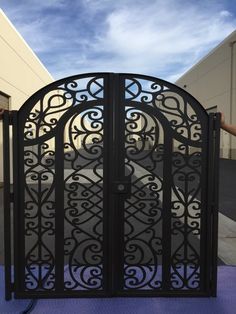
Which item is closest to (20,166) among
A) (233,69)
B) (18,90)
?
(18,90)

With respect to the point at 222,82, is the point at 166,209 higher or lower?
lower

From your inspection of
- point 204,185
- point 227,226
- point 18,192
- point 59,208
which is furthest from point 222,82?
point 18,192

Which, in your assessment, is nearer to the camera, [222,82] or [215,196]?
[215,196]

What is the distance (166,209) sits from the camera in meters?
3.88

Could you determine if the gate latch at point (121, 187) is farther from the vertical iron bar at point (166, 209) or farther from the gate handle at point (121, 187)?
the vertical iron bar at point (166, 209)

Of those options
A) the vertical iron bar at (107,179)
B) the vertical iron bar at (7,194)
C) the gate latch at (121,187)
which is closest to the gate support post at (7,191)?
the vertical iron bar at (7,194)

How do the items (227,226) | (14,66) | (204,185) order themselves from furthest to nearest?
(14,66)
(227,226)
(204,185)

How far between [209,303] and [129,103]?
208 cm

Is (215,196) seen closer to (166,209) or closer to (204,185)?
(204,185)

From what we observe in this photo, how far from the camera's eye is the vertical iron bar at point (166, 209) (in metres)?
3.87

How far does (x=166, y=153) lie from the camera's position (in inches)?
152

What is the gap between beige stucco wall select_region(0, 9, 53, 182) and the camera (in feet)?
44.2

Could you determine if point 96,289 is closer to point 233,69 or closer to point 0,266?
point 0,266

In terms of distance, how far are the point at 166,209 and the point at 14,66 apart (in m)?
13.0
